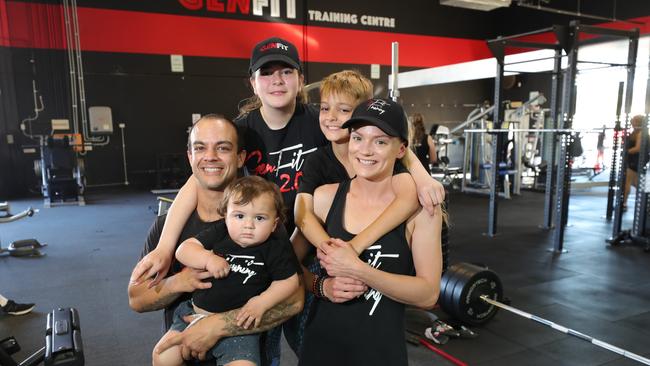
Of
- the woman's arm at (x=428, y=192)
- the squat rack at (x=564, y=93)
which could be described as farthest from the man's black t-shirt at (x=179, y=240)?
the squat rack at (x=564, y=93)

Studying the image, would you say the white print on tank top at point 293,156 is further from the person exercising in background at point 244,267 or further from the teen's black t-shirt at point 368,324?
Result: the teen's black t-shirt at point 368,324

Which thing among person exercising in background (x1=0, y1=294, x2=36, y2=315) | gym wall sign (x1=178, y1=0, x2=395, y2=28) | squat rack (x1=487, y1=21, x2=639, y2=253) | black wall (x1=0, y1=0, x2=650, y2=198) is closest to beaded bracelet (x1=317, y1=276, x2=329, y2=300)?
person exercising in background (x1=0, y1=294, x2=36, y2=315)

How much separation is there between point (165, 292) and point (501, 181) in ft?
28.2

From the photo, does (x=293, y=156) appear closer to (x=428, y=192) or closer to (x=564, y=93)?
(x=428, y=192)

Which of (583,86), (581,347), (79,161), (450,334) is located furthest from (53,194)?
(583,86)

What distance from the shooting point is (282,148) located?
69.6 inches

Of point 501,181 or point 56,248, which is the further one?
point 501,181

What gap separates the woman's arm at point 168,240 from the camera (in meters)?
1.39

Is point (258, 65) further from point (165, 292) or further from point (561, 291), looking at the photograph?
point (561, 291)

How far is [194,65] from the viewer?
32.4ft

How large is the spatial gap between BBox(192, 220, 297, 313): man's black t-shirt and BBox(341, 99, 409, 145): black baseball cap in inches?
18.5

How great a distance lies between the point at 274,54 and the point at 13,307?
121 inches

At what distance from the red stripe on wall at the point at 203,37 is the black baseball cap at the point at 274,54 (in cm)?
→ 884

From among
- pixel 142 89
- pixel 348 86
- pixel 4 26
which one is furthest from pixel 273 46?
pixel 4 26
